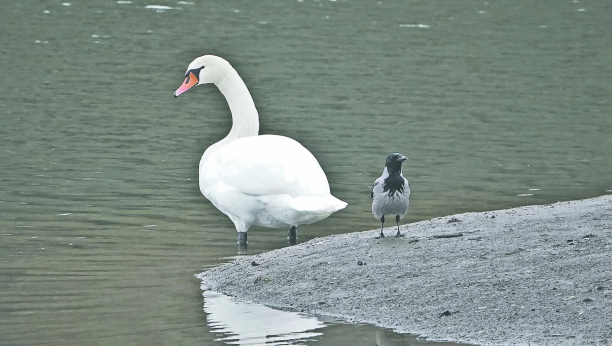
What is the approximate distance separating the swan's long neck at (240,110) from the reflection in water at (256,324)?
4105 mm

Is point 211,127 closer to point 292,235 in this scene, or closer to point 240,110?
point 240,110

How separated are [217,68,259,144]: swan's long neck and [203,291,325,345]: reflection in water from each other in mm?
4105

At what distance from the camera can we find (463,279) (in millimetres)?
8578

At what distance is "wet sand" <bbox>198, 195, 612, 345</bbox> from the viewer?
25.1 feet

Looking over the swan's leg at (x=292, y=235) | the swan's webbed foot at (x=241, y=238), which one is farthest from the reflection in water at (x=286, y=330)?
the swan's leg at (x=292, y=235)

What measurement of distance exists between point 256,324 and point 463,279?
5.38 ft

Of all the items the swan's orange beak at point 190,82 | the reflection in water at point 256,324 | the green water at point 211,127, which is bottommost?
the green water at point 211,127

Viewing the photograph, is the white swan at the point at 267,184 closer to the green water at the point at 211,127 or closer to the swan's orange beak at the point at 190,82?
the green water at the point at 211,127

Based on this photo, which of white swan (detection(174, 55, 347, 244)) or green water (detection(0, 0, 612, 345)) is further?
white swan (detection(174, 55, 347, 244))

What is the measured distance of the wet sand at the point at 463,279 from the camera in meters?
7.66

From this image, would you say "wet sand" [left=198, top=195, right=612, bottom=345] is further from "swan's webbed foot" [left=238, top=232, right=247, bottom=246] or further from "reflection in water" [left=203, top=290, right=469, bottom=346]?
"swan's webbed foot" [left=238, top=232, right=247, bottom=246]

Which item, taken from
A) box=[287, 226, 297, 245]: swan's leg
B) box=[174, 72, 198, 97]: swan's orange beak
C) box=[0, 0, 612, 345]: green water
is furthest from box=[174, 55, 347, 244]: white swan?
box=[174, 72, 198, 97]: swan's orange beak

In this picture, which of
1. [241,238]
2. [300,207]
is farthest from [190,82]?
[300,207]

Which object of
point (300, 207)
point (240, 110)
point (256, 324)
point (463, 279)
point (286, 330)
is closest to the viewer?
point (286, 330)
